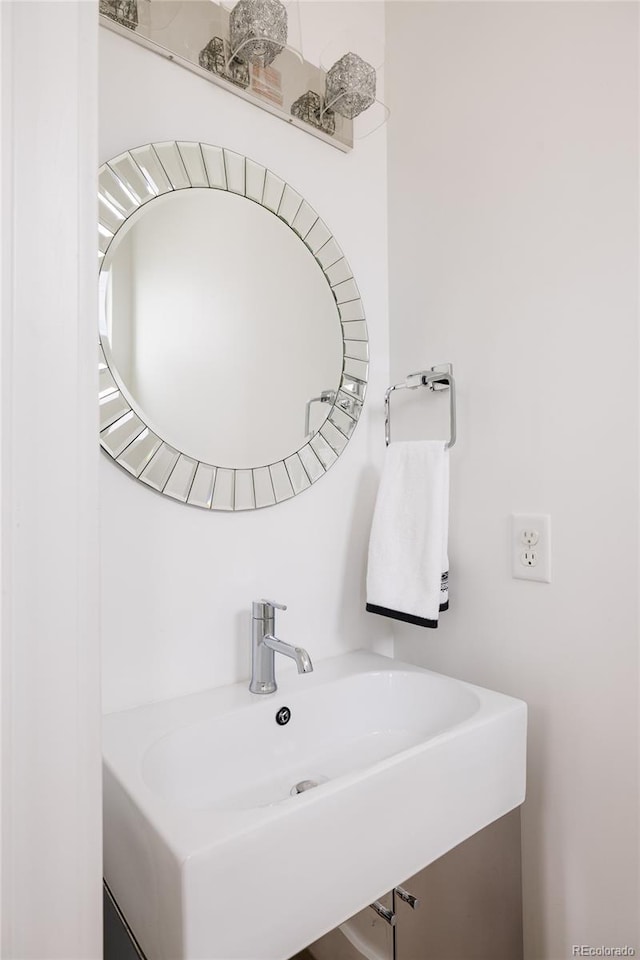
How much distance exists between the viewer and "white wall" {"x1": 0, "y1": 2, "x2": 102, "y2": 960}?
1.59 ft

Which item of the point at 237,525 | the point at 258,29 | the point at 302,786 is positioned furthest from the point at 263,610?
the point at 258,29

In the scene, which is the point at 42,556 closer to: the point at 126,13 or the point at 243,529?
the point at 243,529

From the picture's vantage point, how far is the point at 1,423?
480 millimetres

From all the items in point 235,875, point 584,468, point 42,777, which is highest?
point 584,468

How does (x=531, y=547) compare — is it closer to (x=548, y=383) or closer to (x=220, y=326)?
(x=548, y=383)

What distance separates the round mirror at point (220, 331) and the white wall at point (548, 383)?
0.24m

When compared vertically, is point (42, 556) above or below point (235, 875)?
above

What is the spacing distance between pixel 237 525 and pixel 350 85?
95 cm

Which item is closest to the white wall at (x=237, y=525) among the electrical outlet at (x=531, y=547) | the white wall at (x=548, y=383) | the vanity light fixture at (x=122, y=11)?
the vanity light fixture at (x=122, y=11)

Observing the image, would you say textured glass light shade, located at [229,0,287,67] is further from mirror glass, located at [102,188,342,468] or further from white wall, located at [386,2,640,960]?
white wall, located at [386,2,640,960]

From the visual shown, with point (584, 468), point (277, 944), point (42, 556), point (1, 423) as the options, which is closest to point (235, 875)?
point (277, 944)

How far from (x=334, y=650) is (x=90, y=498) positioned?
0.85 metres

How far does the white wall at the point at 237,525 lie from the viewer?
97 cm

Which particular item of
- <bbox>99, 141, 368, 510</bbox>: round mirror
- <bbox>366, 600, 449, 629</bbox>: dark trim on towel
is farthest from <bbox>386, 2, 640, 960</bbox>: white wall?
<bbox>99, 141, 368, 510</bbox>: round mirror
